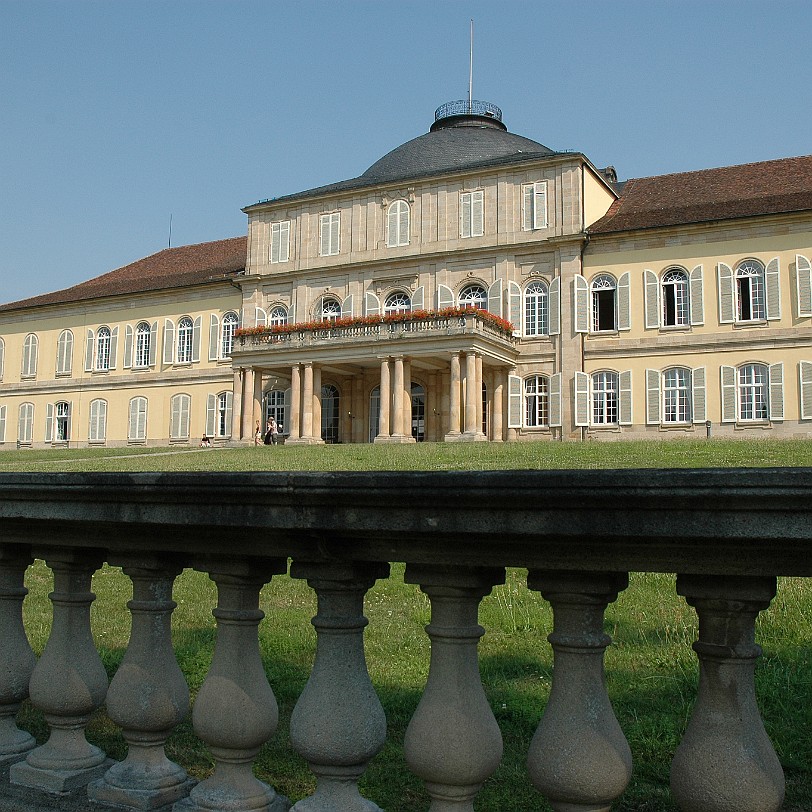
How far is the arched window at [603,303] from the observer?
33781 millimetres

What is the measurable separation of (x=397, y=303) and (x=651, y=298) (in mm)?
10393

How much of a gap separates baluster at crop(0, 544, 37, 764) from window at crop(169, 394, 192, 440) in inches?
1575

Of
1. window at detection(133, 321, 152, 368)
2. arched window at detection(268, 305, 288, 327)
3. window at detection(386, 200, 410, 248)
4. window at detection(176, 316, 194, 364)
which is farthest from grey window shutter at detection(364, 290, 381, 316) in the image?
window at detection(133, 321, 152, 368)

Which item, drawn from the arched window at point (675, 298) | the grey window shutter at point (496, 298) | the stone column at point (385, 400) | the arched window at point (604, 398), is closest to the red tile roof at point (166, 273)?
the stone column at point (385, 400)

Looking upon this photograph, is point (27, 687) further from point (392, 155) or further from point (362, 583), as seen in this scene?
point (392, 155)

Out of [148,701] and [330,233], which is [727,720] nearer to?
[148,701]

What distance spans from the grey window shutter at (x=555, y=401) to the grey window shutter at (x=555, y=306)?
1.73 meters

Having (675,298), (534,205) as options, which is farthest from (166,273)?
(675,298)

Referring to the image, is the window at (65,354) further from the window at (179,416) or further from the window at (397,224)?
the window at (397,224)

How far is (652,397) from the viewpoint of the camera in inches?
→ 1273

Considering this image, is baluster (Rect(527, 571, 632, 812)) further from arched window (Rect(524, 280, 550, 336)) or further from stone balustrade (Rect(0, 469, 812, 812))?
arched window (Rect(524, 280, 550, 336))

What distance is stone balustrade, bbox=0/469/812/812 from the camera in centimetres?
165

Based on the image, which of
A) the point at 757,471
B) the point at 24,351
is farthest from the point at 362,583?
the point at 24,351

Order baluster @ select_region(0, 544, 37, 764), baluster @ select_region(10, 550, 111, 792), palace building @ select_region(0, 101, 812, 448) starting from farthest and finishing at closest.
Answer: palace building @ select_region(0, 101, 812, 448) → baluster @ select_region(0, 544, 37, 764) → baluster @ select_region(10, 550, 111, 792)
